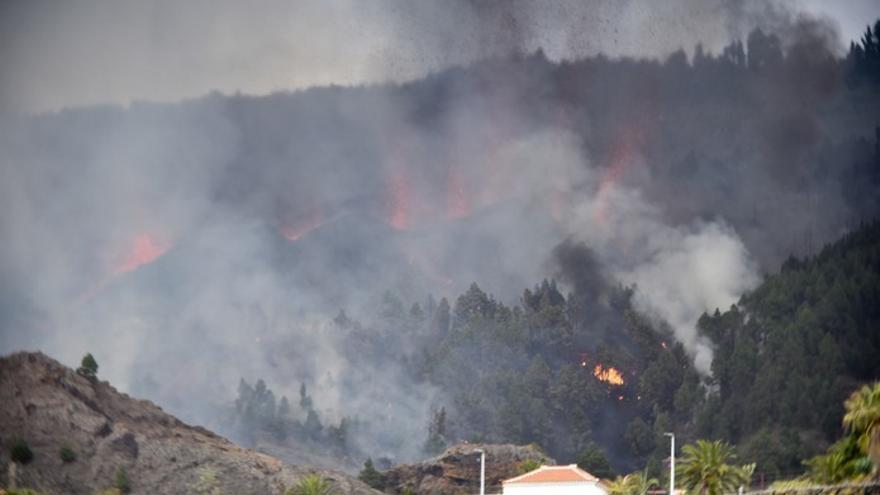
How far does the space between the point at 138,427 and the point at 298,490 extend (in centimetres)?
3431

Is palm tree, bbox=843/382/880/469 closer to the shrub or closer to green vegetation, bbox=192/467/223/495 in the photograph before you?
green vegetation, bbox=192/467/223/495

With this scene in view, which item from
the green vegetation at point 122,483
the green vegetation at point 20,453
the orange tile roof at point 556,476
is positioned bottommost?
the orange tile roof at point 556,476

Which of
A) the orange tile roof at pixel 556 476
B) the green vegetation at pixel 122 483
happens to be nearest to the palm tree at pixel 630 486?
the orange tile roof at pixel 556 476

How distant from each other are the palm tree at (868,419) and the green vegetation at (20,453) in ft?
369

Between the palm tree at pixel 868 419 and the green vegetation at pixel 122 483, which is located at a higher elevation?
the green vegetation at pixel 122 483

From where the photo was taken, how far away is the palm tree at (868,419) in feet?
319

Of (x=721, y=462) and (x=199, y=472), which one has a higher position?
Result: (x=199, y=472)

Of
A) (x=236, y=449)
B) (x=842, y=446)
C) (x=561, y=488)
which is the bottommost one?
(x=842, y=446)

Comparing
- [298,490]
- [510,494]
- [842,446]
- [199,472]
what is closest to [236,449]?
[199,472]

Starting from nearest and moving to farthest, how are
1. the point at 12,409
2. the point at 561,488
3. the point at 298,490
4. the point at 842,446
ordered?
the point at 842,446, the point at 561,488, the point at 298,490, the point at 12,409

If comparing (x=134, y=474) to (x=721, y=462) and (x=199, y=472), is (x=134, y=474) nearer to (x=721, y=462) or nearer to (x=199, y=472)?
(x=199, y=472)

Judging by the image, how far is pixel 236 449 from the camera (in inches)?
7603

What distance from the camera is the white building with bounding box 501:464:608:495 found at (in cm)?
15950

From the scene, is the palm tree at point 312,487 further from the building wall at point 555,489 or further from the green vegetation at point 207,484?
the building wall at point 555,489
